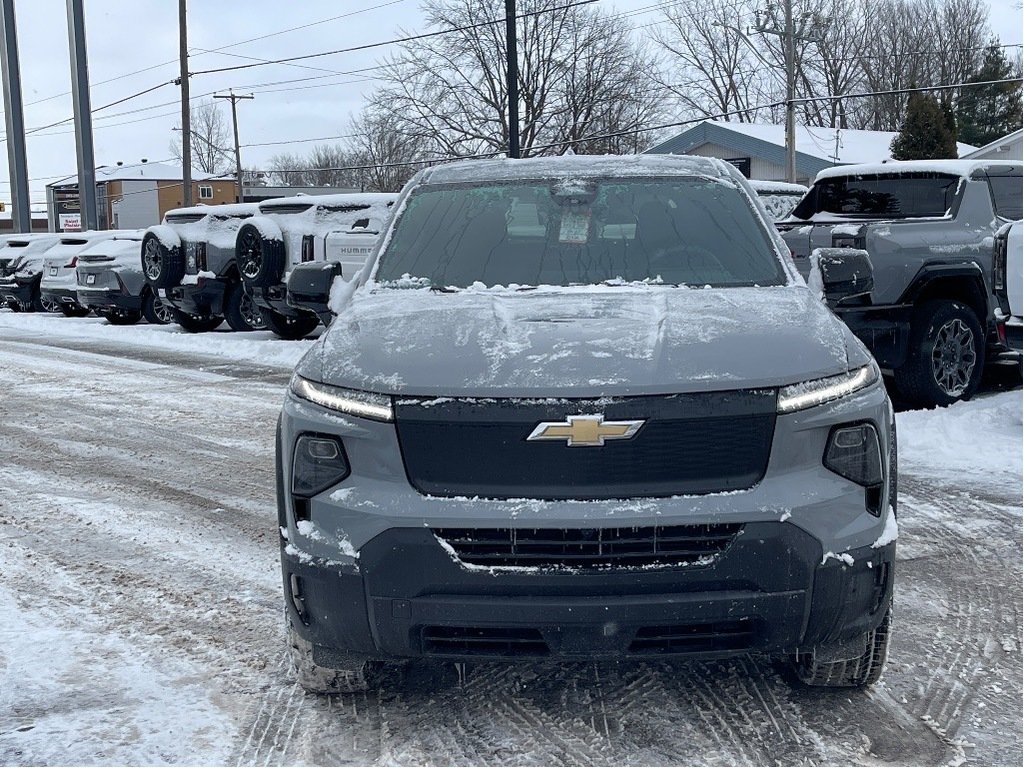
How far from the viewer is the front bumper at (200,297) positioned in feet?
50.1

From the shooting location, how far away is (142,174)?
9081cm

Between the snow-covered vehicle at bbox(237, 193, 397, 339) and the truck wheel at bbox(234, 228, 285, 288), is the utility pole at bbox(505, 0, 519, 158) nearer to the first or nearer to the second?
the snow-covered vehicle at bbox(237, 193, 397, 339)

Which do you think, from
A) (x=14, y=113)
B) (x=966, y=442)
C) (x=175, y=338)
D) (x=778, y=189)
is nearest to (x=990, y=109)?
(x=14, y=113)

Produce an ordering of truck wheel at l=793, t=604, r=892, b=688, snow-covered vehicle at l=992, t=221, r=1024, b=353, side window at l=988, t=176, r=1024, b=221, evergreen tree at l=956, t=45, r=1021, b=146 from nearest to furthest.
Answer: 1. truck wheel at l=793, t=604, r=892, b=688
2. snow-covered vehicle at l=992, t=221, r=1024, b=353
3. side window at l=988, t=176, r=1024, b=221
4. evergreen tree at l=956, t=45, r=1021, b=146

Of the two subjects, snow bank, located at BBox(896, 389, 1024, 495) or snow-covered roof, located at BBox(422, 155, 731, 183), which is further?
snow bank, located at BBox(896, 389, 1024, 495)

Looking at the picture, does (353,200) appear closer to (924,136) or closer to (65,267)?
(65,267)

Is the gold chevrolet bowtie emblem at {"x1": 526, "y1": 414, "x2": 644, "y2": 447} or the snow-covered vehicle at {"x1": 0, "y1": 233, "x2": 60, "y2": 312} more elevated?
the gold chevrolet bowtie emblem at {"x1": 526, "y1": 414, "x2": 644, "y2": 447}

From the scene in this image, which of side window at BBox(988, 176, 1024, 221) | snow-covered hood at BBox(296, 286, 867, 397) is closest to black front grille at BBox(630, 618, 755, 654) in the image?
snow-covered hood at BBox(296, 286, 867, 397)

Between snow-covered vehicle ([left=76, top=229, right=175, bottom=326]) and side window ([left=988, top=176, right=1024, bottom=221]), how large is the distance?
41.5ft

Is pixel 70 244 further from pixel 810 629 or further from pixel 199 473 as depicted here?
pixel 810 629

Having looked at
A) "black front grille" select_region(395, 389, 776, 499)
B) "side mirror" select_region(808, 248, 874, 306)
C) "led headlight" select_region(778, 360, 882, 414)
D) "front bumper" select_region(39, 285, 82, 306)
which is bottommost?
"front bumper" select_region(39, 285, 82, 306)

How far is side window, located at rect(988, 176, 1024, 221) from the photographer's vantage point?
348 inches

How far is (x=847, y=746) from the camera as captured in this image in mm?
3115

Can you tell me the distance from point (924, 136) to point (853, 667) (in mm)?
33131
